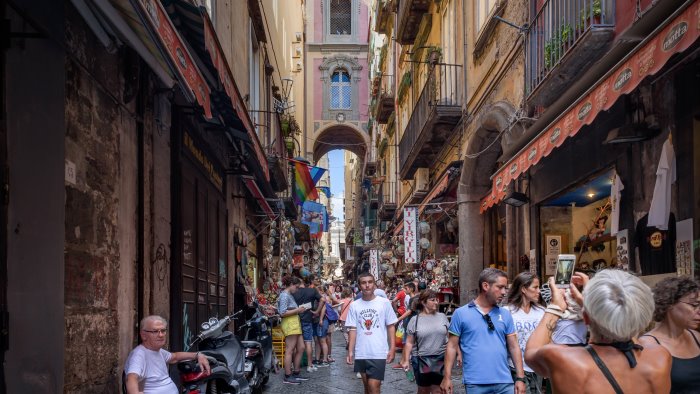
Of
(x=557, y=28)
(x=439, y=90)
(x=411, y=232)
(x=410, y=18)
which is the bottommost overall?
(x=411, y=232)

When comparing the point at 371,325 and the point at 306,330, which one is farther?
the point at 306,330

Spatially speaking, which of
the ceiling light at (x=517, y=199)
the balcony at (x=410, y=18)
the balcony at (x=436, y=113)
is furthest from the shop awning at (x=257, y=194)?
the balcony at (x=410, y=18)

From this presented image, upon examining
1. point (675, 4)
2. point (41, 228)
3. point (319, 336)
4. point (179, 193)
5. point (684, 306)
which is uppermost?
point (675, 4)

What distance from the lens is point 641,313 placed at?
113 inches

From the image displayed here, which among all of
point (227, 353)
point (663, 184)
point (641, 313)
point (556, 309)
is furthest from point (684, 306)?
point (227, 353)

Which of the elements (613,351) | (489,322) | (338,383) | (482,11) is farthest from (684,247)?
(482,11)

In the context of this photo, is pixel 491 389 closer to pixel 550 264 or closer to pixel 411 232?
pixel 550 264

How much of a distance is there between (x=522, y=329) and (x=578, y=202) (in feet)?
18.9

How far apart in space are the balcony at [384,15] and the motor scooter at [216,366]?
22.8 m

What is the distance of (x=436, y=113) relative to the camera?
17.1 meters

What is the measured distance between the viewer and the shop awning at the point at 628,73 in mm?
5086

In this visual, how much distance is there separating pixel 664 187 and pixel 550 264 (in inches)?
192

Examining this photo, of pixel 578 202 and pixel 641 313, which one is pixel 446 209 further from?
pixel 641 313

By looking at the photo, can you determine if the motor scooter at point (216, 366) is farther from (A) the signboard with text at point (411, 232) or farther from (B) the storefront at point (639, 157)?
(A) the signboard with text at point (411, 232)
